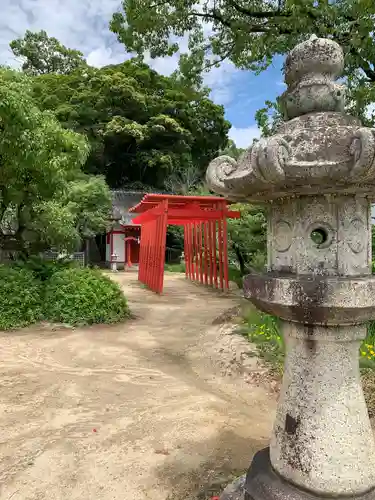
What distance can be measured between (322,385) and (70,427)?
8.60 ft

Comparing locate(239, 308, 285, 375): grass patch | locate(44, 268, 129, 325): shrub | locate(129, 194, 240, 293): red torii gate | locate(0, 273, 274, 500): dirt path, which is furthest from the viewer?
locate(129, 194, 240, 293): red torii gate

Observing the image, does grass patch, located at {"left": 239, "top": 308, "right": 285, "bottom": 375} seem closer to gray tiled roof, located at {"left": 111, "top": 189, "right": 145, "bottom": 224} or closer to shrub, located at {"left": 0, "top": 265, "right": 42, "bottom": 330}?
shrub, located at {"left": 0, "top": 265, "right": 42, "bottom": 330}

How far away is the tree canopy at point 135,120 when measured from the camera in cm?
2367

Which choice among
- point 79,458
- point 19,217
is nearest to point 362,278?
point 79,458

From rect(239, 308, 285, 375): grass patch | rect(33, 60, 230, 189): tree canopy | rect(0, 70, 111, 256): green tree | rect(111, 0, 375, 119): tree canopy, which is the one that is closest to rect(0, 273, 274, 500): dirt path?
rect(239, 308, 285, 375): grass patch

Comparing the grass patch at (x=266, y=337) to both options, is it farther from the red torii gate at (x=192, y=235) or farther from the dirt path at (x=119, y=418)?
the red torii gate at (x=192, y=235)

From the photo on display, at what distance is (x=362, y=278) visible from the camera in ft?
6.84

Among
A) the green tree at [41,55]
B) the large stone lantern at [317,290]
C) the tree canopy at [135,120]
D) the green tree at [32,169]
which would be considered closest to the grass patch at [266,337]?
the large stone lantern at [317,290]

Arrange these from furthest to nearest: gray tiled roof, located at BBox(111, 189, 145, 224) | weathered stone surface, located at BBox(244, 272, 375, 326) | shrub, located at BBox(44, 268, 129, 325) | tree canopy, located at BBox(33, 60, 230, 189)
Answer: tree canopy, located at BBox(33, 60, 230, 189) < gray tiled roof, located at BBox(111, 189, 145, 224) < shrub, located at BBox(44, 268, 129, 325) < weathered stone surface, located at BBox(244, 272, 375, 326)

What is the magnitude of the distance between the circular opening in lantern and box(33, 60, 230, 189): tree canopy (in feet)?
73.3

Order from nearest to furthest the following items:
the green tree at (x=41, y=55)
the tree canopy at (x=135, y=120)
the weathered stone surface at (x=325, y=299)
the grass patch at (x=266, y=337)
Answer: the weathered stone surface at (x=325, y=299), the grass patch at (x=266, y=337), the tree canopy at (x=135, y=120), the green tree at (x=41, y=55)

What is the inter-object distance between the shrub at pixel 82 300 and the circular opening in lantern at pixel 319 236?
20.9 feet

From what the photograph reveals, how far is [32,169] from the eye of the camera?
8148mm

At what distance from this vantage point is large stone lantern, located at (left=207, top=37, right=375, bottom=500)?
6.43 feet
